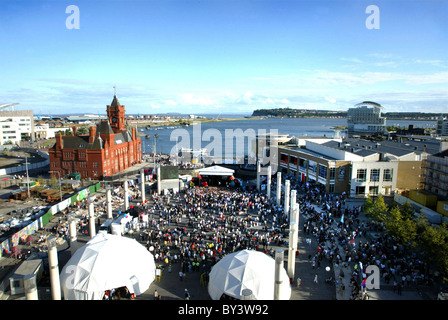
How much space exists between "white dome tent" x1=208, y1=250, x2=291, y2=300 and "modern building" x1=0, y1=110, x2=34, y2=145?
319ft

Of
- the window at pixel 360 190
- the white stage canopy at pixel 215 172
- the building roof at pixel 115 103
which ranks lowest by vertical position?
the window at pixel 360 190

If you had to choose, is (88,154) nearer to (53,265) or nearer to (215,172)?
(215,172)

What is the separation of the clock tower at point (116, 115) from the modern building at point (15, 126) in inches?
2075

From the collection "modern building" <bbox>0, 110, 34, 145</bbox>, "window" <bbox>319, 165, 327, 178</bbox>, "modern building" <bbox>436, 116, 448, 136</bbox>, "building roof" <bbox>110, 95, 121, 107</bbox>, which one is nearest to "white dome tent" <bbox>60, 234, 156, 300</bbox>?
"window" <bbox>319, 165, 327, 178</bbox>

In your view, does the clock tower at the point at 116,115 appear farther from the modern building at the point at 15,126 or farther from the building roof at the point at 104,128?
the modern building at the point at 15,126

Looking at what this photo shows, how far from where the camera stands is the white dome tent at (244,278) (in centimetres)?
1404

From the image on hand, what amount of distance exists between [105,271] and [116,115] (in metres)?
45.7

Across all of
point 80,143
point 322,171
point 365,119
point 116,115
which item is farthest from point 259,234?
point 365,119

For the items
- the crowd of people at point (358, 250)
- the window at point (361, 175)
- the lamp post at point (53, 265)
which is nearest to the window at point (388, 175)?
the window at point (361, 175)

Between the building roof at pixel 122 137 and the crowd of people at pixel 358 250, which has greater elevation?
the building roof at pixel 122 137

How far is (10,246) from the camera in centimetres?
2045

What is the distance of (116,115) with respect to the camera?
184 ft

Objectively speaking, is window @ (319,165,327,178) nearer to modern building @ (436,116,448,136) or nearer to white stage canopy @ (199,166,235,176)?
white stage canopy @ (199,166,235,176)
